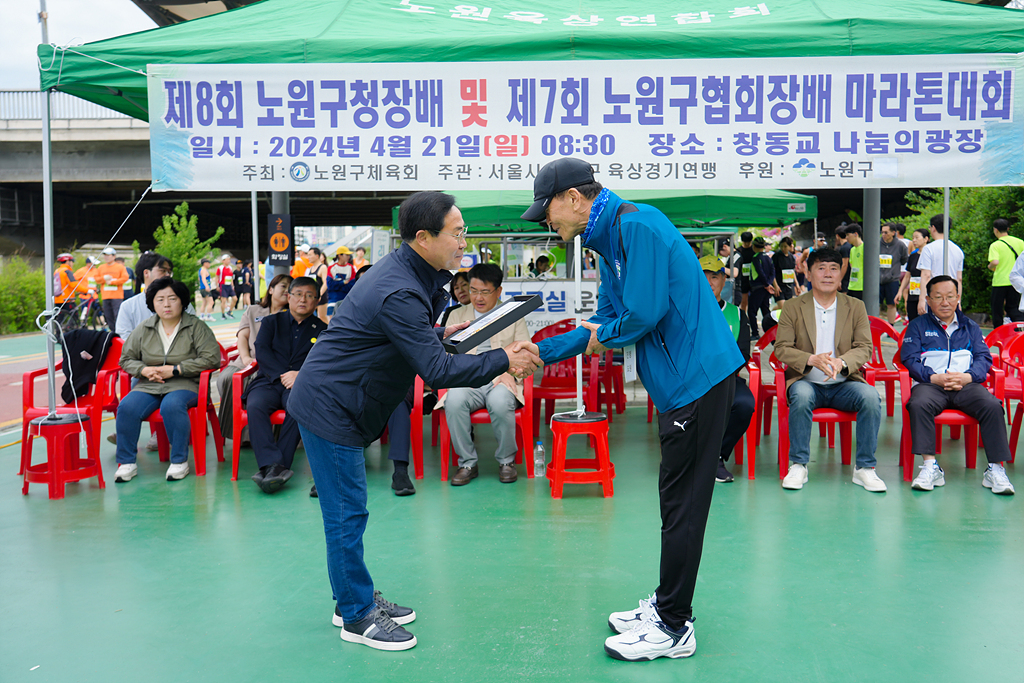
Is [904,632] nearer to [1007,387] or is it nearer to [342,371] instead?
[342,371]

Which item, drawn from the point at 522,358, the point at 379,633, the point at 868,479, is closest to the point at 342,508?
the point at 379,633

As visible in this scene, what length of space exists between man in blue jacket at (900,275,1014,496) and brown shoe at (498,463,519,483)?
234 cm

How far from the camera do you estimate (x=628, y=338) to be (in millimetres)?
2566

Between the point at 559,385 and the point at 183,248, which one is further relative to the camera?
the point at 183,248

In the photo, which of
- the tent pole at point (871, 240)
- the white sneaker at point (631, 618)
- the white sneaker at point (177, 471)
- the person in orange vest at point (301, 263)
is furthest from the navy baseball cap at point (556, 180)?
the person in orange vest at point (301, 263)

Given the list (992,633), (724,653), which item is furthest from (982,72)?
(724,653)

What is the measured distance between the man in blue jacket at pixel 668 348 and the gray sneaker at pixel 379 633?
71 centimetres

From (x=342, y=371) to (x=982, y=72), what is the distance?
12.7ft

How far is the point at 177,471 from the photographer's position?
4867 mm

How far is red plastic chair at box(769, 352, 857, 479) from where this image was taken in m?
4.69

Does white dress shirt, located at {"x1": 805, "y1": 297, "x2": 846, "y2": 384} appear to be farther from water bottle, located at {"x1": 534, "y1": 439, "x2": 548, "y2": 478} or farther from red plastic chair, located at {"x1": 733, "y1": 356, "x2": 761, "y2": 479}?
water bottle, located at {"x1": 534, "y1": 439, "x2": 548, "y2": 478}

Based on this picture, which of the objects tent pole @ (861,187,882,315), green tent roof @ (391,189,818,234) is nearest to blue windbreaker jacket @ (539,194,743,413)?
green tent roof @ (391,189,818,234)

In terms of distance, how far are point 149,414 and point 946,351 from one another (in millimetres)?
4991

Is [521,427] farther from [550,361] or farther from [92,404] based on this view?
[92,404]
